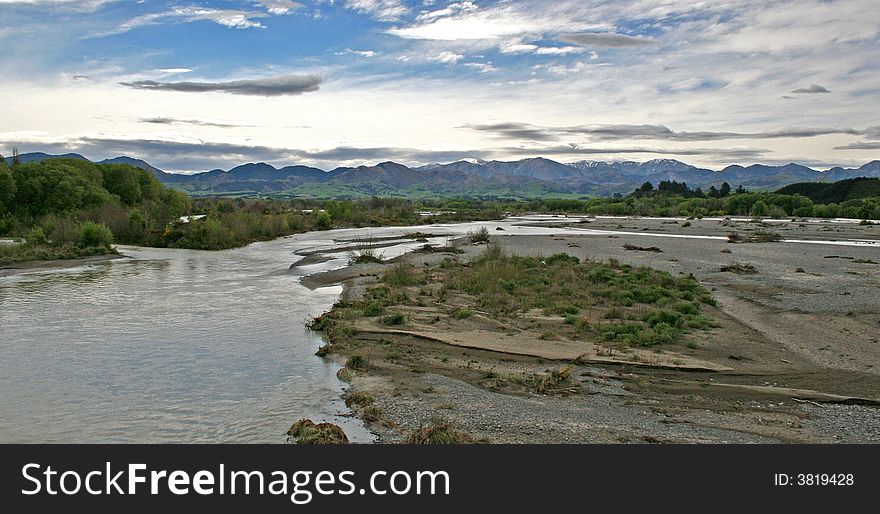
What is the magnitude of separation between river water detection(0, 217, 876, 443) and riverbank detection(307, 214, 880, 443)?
5.27 ft

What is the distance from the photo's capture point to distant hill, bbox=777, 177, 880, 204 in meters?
126

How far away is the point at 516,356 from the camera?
16703 mm

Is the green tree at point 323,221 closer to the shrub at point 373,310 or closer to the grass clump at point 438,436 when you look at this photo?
the shrub at point 373,310

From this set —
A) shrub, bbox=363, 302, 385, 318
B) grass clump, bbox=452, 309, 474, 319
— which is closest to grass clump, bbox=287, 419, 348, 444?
grass clump, bbox=452, 309, 474, 319

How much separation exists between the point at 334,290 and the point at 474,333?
1280cm

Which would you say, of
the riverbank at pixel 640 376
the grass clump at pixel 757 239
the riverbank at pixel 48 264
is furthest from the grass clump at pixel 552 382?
the grass clump at pixel 757 239

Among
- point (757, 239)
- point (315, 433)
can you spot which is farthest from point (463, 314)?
point (757, 239)

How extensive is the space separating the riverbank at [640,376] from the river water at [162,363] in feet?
5.27

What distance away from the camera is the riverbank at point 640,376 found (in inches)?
437

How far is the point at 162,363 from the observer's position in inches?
647

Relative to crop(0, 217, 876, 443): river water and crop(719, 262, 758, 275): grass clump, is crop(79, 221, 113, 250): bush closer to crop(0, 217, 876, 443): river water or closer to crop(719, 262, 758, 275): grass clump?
crop(0, 217, 876, 443): river water

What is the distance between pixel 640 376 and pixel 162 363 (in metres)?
11.8

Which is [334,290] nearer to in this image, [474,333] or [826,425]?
[474,333]

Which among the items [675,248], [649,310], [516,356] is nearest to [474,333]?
[516,356]
